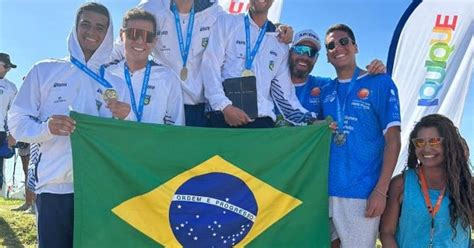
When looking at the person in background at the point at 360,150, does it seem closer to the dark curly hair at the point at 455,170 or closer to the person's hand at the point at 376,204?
the person's hand at the point at 376,204

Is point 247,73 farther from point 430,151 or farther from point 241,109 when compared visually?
point 430,151

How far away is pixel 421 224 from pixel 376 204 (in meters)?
0.39

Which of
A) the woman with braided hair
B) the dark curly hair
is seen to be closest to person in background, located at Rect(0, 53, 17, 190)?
the woman with braided hair

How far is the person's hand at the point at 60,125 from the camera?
3.75 metres

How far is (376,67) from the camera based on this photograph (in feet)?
15.0

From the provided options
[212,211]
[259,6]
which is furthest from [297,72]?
[212,211]

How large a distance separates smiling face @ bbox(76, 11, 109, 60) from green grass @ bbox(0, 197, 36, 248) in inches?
182

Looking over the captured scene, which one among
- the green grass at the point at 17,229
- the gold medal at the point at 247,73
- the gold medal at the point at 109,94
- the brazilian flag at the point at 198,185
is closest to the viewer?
the gold medal at the point at 109,94

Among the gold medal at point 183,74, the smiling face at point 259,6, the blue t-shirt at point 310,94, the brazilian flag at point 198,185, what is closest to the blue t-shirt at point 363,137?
the brazilian flag at point 198,185

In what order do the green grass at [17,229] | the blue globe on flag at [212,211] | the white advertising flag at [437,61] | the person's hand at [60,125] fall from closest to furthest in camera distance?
the person's hand at [60,125] → the blue globe on flag at [212,211] → the green grass at [17,229] → the white advertising flag at [437,61]

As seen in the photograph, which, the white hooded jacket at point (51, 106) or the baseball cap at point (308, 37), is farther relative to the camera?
the baseball cap at point (308, 37)

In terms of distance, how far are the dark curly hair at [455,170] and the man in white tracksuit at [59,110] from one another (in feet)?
8.65

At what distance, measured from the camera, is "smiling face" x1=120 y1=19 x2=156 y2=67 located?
4.38 metres

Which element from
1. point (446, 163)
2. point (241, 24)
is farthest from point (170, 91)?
point (446, 163)
